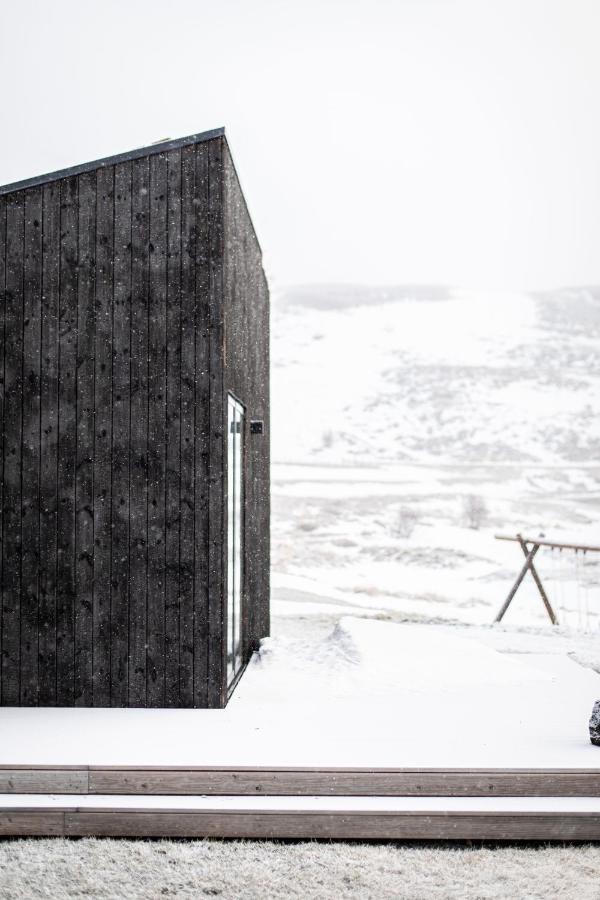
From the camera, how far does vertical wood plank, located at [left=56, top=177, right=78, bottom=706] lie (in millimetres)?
4203

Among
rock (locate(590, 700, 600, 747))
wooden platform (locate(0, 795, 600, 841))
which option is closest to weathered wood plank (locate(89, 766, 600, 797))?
wooden platform (locate(0, 795, 600, 841))

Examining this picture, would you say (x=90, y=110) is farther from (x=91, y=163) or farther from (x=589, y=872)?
(x=589, y=872)

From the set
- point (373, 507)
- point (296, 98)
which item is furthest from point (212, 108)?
point (373, 507)

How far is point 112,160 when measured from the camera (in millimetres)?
4328

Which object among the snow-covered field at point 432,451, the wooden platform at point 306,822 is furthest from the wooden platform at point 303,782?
the snow-covered field at point 432,451

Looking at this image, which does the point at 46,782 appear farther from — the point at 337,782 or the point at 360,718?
the point at 360,718

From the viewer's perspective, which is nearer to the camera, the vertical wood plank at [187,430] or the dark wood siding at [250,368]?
the vertical wood plank at [187,430]

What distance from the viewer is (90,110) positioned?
41.0m

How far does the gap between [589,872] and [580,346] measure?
150 feet

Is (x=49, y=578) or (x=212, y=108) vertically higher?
(x=212, y=108)

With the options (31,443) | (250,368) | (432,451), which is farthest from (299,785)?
(432,451)

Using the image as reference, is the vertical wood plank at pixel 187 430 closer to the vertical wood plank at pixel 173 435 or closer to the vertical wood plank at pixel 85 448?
the vertical wood plank at pixel 173 435

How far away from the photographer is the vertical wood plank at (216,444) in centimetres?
414

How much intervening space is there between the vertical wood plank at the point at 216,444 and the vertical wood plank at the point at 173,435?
0.60 ft
